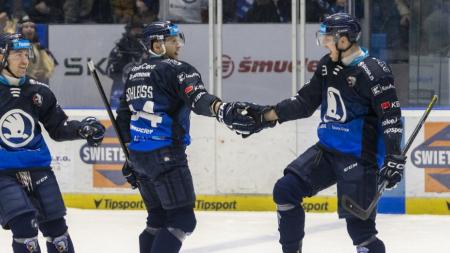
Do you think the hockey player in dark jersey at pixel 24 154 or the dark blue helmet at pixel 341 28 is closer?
the hockey player in dark jersey at pixel 24 154

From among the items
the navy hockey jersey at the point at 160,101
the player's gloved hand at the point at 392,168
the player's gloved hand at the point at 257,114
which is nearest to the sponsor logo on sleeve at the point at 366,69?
the player's gloved hand at the point at 392,168

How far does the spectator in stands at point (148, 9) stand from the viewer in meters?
8.95

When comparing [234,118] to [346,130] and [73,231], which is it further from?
[73,231]

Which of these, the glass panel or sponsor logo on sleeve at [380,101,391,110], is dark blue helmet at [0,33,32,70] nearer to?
sponsor logo on sleeve at [380,101,391,110]

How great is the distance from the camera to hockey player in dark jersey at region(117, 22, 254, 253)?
17.5ft

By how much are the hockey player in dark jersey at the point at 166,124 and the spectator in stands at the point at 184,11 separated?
10.8 ft

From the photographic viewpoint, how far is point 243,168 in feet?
27.5

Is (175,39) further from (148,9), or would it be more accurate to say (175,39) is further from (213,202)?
(148,9)

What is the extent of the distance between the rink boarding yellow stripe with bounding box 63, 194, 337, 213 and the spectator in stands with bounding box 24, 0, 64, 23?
1482 mm

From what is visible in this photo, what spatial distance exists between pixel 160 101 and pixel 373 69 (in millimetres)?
1005

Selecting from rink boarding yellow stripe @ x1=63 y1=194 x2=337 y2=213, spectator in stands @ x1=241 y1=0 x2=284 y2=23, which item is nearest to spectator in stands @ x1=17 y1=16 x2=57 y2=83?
rink boarding yellow stripe @ x1=63 y1=194 x2=337 y2=213

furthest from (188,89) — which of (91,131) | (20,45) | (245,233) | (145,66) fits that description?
(245,233)

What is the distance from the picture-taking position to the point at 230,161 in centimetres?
838

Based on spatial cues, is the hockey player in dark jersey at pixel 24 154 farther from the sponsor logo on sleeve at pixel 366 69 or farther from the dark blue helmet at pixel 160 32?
the sponsor logo on sleeve at pixel 366 69
